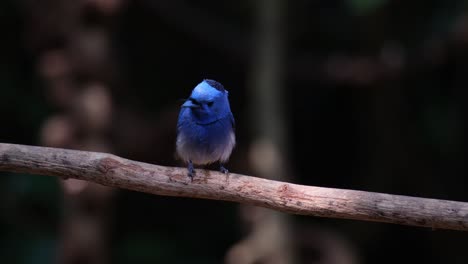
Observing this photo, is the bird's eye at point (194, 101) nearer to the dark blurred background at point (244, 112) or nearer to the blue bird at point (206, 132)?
the blue bird at point (206, 132)

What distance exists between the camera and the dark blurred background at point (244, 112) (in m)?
6.26

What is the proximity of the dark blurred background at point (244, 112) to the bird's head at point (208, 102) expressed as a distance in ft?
7.28

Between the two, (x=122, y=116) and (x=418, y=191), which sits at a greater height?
(x=122, y=116)

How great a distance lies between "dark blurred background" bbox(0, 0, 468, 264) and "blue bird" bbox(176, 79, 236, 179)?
6.85 ft

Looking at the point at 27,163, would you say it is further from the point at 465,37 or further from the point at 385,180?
the point at 385,180

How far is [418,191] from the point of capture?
24.8 feet

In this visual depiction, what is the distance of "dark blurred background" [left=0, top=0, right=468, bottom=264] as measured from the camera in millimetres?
6258

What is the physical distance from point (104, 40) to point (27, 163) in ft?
10.1

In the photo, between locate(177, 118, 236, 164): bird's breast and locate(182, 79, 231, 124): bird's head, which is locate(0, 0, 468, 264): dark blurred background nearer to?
locate(177, 118, 236, 164): bird's breast

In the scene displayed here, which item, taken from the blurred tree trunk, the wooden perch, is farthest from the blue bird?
the blurred tree trunk

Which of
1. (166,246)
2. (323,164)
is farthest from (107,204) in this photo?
(323,164)

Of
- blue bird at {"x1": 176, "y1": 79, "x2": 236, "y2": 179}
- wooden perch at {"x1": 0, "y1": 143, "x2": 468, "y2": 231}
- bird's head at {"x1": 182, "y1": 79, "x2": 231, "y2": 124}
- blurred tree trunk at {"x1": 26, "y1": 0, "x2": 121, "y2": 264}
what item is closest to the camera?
wooden perch at {"x1": 0, "y1": 143, "x2": 468, "y2": 231}

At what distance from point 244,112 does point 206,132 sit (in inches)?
164

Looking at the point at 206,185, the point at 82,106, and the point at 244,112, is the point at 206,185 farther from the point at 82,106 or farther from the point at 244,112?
the point at 244,112
